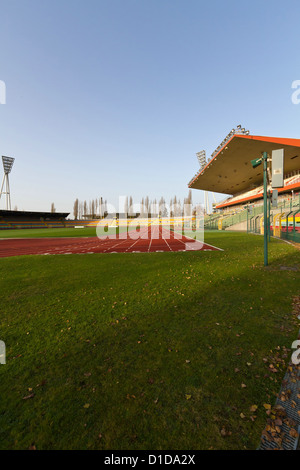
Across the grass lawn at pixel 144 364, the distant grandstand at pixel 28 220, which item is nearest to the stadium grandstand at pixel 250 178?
the grass lawn at pixel 144 364

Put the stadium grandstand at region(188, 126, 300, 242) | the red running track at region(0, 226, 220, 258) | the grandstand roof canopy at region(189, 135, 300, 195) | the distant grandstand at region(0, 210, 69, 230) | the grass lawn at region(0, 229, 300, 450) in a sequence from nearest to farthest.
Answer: the grass lawn at region(0, 229, 300, 450)
the red running track at region(0, 226, 220, 258)
the stadium grandstand at region(188, 126, 300, 242)
the grandstand roof canopy at region(189, 135, 300, 195)
the distant grandstand at region(0, 210, 69, 230)

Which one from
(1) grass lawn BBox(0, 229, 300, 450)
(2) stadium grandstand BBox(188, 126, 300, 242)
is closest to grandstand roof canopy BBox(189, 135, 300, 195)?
(2) stadium grandstand BBox(188, 126, 300, 242)

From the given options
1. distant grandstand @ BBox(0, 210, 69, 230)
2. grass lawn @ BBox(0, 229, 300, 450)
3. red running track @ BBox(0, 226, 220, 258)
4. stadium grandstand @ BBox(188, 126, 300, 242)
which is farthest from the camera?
distant grandstand @ BBox(0, 210, 69, 230)

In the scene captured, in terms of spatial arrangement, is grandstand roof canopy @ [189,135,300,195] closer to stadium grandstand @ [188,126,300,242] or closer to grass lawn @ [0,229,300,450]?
stadium grandstand @ [188,126,300,242]

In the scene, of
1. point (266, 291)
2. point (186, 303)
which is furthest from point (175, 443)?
point (266, 291)

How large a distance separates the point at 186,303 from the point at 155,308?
0.85 metres

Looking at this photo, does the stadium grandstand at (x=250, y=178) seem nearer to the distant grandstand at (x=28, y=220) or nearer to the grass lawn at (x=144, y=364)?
the grass lawn at (x=144, y=364)

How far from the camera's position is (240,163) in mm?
40031

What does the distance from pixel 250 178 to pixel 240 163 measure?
44.3 ft

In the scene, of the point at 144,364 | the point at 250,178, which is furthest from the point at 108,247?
the point at 250,178

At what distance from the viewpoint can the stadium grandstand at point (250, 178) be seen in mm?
21484

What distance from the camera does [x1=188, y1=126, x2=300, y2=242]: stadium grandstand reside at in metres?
21.5
